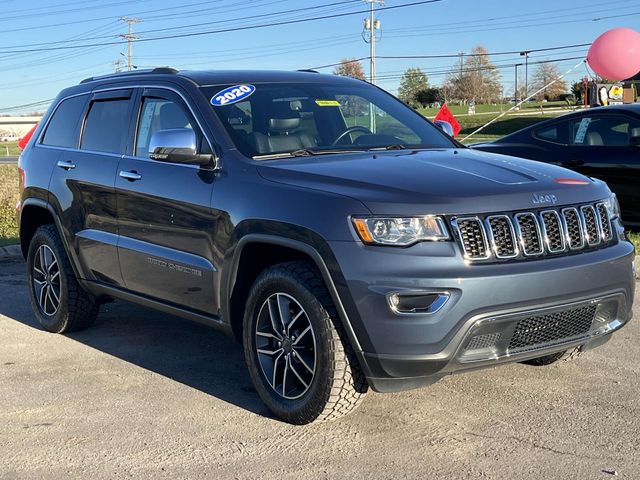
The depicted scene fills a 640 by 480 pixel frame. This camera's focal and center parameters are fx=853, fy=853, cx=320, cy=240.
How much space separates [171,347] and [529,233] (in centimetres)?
293

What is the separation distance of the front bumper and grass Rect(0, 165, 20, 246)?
24.3 ft

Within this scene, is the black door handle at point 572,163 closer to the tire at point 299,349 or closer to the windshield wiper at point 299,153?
the windshield wiper at point 299,153

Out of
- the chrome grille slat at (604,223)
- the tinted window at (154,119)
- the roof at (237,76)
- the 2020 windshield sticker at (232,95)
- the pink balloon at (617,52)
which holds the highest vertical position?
the pink balloon at (617,52)

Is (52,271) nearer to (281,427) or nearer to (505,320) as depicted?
(281,427)

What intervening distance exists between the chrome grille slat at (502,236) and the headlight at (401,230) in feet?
0.71

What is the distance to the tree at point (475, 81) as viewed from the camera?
93.2 m

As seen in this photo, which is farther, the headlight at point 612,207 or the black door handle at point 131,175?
the black door handle at point 131,175

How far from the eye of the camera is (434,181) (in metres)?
4.00

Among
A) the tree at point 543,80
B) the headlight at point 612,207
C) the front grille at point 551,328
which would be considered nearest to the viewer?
the front grille at point 551,328

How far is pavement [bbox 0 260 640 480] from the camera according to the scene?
3.77 meters

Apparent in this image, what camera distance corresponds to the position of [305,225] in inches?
157

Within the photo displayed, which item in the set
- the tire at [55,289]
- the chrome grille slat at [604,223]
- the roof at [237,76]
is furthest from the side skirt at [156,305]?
the chrome grille slat at [604,223]

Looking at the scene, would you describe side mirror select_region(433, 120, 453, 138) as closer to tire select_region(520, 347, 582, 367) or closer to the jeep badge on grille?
tire select_region(520, 347, 582, 367)

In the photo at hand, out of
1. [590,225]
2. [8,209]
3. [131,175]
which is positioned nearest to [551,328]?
[590,225]
